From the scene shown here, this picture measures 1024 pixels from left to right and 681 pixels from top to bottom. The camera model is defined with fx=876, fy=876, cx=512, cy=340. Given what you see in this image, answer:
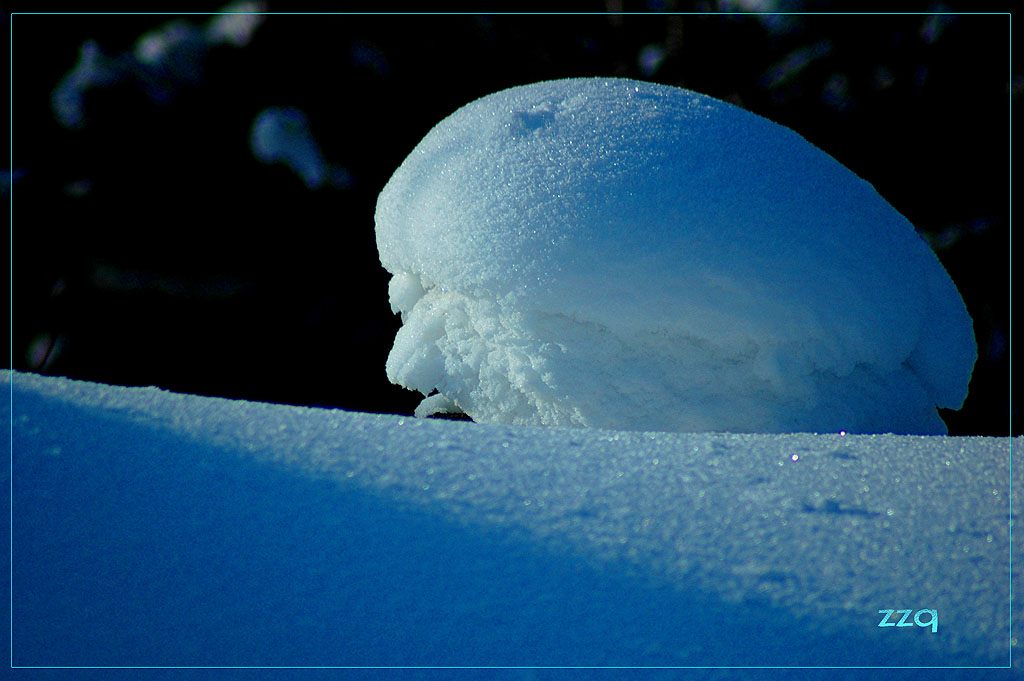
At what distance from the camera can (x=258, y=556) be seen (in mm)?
328

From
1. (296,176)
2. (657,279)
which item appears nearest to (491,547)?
(657,279)

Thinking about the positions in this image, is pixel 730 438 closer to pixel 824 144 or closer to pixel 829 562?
pixel 829 562

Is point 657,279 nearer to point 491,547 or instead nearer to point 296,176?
point 491,547

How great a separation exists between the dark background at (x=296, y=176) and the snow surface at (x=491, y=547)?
114 cm

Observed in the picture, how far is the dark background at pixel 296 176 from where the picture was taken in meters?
1.47

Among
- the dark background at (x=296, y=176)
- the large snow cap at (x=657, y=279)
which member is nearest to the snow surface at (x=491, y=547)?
the large snow cap at (x=657, y=279)

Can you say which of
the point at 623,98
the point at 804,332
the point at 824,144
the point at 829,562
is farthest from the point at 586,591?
the point at 824,144

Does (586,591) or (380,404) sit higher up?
(586,591)

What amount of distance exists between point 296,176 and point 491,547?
4.16ft

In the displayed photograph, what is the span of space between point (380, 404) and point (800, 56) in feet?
3.17

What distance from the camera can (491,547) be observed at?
0.32 meters

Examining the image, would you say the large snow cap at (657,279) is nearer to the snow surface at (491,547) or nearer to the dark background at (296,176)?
the snow surface at (491,547)

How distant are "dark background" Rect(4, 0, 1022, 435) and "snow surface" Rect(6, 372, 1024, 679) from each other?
1.14 metres

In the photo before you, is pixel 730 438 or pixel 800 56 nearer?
pixel 730 438
